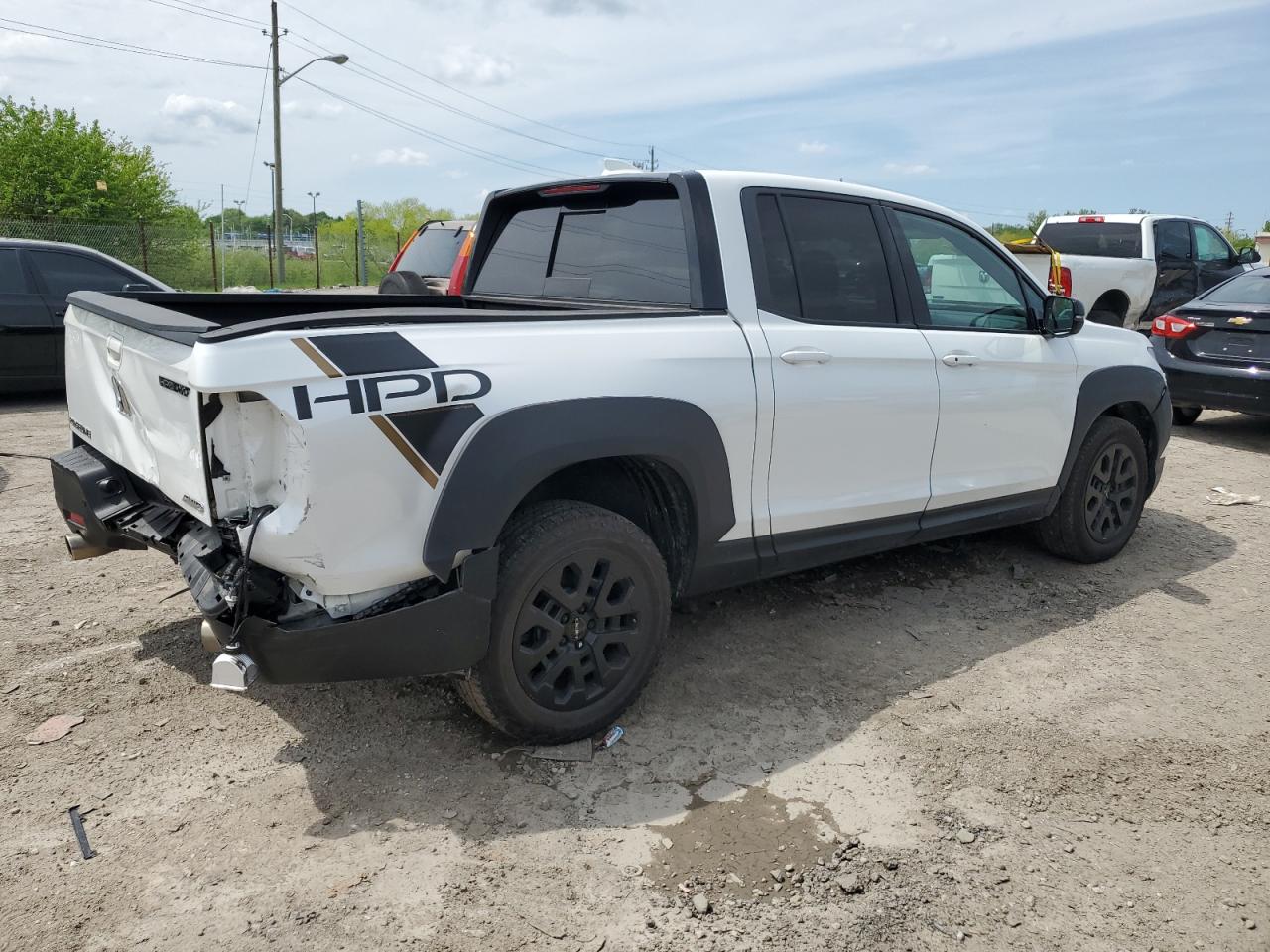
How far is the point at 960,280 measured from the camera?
4.46 meters

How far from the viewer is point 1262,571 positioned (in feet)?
17.2

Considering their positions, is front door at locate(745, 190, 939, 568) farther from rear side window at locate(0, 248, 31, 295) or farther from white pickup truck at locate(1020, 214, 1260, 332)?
white pickup truck at locate(1020, 214, 1260, 332)

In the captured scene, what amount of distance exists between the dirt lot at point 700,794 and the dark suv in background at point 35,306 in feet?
16.8

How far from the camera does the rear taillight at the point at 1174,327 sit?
868cm

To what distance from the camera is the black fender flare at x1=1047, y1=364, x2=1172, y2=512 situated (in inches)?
189

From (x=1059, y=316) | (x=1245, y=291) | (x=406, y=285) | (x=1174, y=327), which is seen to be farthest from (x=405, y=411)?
(x=1245, y=291)

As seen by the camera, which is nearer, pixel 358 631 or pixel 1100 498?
pixel 358 631

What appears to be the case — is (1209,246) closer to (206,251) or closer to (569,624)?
(569,624)

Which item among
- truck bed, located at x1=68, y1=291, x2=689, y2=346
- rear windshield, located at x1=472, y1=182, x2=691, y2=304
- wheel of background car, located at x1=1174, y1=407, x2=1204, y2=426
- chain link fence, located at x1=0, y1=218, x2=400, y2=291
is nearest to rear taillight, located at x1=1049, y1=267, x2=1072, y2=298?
wheel of background car, located at x1=1174, y1=407, x2=1204, y2=426

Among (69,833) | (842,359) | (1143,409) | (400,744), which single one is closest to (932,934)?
(400,744)

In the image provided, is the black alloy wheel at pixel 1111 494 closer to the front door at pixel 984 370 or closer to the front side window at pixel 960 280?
the front door at pixel 984 370

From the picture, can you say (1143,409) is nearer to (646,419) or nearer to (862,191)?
(862,191)

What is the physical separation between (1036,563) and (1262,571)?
3.95ft

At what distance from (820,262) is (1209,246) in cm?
1170
